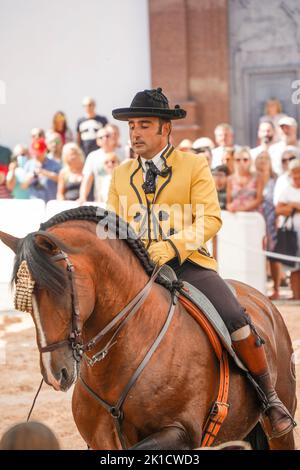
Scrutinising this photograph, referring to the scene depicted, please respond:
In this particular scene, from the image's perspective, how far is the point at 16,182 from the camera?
43.0 ft

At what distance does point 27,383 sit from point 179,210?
3.82 m

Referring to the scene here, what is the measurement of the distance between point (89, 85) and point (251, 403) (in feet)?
38.7

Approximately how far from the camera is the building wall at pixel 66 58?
51.7 ft

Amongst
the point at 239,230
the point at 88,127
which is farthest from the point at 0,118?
the point at 239,230

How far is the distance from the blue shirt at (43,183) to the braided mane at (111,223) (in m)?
8.26

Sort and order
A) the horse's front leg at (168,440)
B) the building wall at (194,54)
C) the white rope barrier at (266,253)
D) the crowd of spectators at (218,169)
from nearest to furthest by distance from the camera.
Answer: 1. the horse's front leg at (168,440)
2. the white rope barrier at (266,253)
3. the crowd of spectators at (218,169)
4. the building wall at (194,54)

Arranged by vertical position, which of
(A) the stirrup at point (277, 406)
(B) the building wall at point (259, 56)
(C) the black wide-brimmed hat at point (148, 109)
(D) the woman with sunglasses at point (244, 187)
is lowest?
(A) the stirrup at point (277, 406)

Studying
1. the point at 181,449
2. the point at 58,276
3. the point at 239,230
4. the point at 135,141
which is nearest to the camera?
the point at 58,276

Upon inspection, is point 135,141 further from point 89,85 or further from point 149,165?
point 89,85

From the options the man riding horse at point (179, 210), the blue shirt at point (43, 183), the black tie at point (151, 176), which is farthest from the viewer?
the blue shirt at point (43, 183)

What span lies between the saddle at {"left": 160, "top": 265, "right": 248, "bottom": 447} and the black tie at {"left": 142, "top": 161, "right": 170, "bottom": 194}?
44 cm

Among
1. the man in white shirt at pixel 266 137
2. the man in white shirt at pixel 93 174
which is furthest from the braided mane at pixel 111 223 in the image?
the man in white shirt at pixel 266 137

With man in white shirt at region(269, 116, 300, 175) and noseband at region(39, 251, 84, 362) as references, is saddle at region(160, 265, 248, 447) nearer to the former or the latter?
noseband at region(39, 251, 84, 362)

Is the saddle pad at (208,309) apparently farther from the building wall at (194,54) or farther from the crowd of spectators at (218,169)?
the building wall at (194,54)
